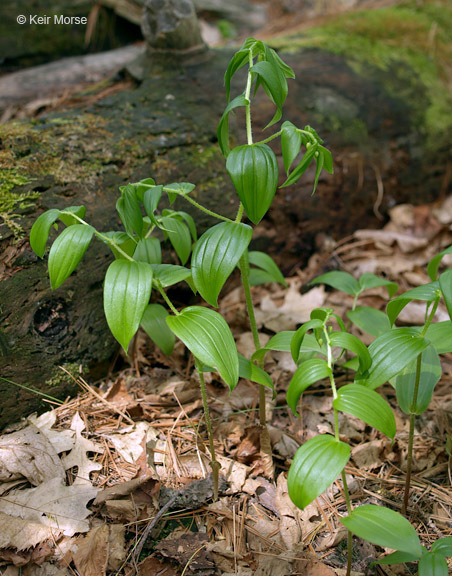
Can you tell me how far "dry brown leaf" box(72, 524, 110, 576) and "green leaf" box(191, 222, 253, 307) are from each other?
0.81 meters

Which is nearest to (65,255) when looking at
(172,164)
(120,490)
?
(120,490)

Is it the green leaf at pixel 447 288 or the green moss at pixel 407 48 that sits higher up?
the green moss at pixel 407 48

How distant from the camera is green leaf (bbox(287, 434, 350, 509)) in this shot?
113cm

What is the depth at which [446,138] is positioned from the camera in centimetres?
319

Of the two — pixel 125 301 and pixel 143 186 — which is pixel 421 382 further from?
pixel 143 186

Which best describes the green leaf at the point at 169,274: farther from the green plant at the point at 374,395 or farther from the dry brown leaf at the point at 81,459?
the dry brown leaf at the point at 81,459

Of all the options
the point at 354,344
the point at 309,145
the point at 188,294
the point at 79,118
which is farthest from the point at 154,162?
the point at 354,344

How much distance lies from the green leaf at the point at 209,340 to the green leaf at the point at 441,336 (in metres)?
0.68

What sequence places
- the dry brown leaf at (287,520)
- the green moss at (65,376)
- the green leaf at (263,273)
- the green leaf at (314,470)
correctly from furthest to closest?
the green leaf at (263,273)
the green moss at (65,376)
the dry brown leaf at (287,520)
the green leaf at (314,470)

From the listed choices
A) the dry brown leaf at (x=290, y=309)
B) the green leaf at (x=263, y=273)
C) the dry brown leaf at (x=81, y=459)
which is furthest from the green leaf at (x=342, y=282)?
the dry brown leaf at (x=81, y=459)

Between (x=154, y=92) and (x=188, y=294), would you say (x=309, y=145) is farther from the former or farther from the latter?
(x=154, y=92)

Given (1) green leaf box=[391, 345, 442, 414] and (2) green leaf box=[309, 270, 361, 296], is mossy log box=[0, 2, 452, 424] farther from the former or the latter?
(1) green leaf box=[391, 345, 442, 414]

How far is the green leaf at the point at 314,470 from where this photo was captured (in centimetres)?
113

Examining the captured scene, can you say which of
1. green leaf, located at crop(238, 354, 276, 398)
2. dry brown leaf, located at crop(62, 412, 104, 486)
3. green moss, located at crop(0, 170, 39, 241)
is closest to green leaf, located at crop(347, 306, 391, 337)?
green leaf, located at crop(238, 354, 276, 398)
